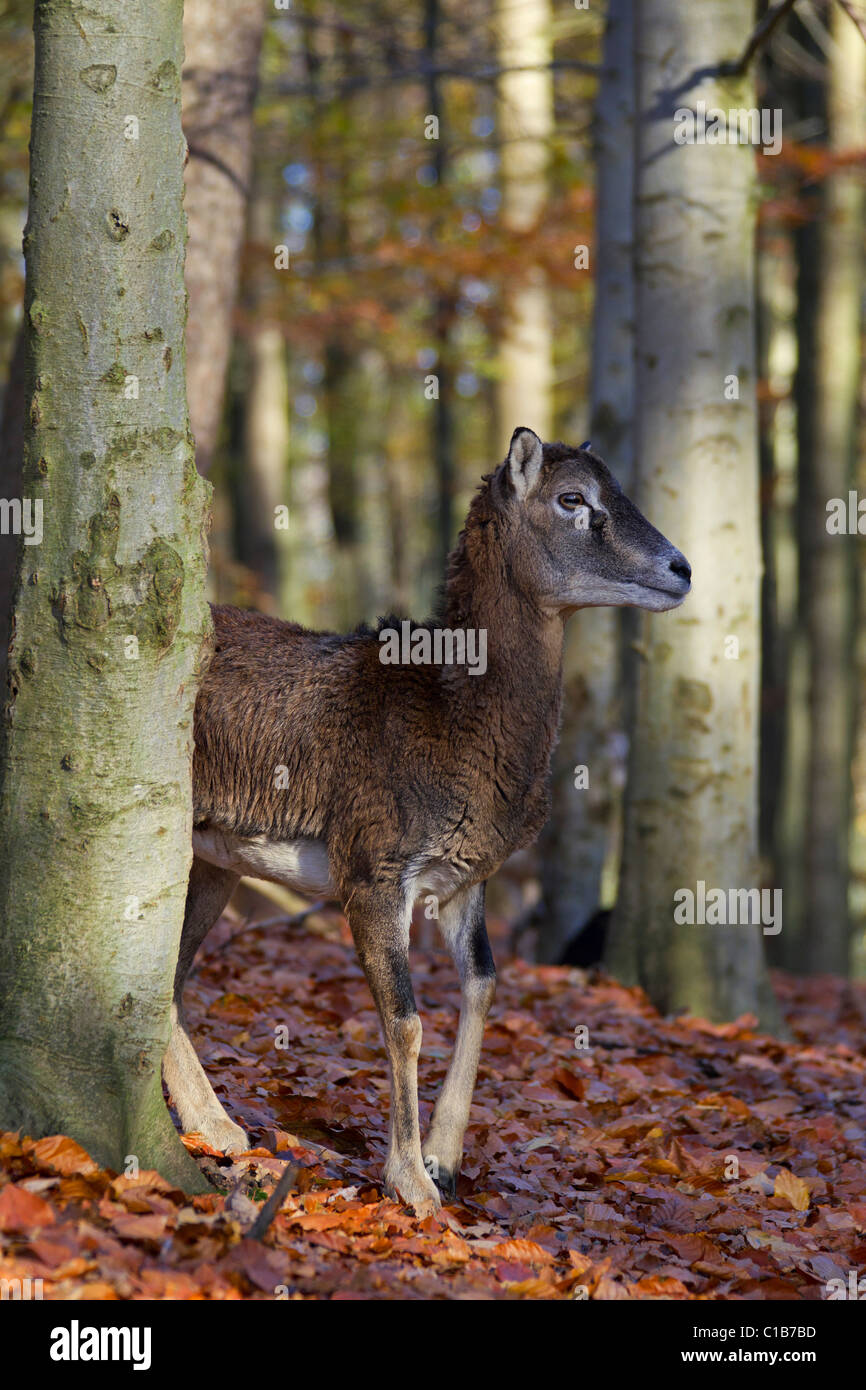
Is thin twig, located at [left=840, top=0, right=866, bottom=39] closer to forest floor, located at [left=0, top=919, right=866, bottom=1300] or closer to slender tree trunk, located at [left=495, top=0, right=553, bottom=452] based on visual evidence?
forest floor, located at [left=0, top=919, right=866, bottom=1300]

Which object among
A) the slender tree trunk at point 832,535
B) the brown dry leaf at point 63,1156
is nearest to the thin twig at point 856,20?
the brown dry leaf at point 63,1156

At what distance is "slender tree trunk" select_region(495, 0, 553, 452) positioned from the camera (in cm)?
1446

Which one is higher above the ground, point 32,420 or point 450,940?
point 32,420

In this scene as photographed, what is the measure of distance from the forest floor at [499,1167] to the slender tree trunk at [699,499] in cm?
66

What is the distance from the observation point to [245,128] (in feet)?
29.8

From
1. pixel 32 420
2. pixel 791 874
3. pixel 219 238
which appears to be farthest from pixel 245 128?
pixel 791 874

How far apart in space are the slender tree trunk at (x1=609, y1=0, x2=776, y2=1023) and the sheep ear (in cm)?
286

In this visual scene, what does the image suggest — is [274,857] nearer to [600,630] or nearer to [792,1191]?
[792,1191]

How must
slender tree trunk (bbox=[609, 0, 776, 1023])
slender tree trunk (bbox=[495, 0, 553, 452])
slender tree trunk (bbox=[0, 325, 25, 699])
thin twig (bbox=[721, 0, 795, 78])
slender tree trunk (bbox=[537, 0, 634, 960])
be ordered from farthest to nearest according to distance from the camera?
slender tree trunk (bbox=[495, 0, 553, 452]), slender tree trunk (bbox=[537, 0, 634, 960]), slender tree trunk (bbox=[609, 0, 776, 1023]), slender tree trunk (bbox=[0, 325, 25, 699]), thin twig (bbox=[721, 0, 795, 78])

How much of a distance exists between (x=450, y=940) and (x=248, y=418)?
16.1 meters

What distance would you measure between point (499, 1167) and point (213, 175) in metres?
6.63

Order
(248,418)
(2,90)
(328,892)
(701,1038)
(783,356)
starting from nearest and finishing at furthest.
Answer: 1. (328,892)
2. (701,1038)
3. (2,90)
4. (248,418)
5. (783,356)

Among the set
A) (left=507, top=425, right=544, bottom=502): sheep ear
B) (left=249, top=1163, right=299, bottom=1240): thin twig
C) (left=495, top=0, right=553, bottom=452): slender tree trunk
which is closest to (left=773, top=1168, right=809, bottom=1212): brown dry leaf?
(left=249, top=1163, right=299, bottom=1240): thin twig
